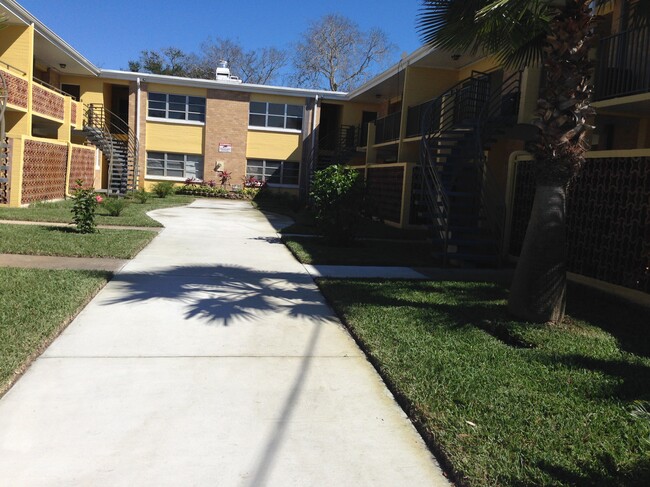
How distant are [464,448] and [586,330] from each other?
12.0 feet

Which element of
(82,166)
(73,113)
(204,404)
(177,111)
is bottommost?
(204,404)

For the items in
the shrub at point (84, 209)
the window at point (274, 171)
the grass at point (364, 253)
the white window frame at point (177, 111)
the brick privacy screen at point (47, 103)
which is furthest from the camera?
the window at point (274, 171)

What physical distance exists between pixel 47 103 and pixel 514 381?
75.9 ft

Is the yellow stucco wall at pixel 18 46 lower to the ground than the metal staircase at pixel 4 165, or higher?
higher

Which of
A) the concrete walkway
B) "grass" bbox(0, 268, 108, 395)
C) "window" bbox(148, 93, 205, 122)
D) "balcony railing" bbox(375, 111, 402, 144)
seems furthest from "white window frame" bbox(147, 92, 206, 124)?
the concrete walkway

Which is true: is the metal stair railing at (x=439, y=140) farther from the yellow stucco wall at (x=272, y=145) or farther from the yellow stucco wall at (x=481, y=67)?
the yellow stucco wall at (x=272, y=145)

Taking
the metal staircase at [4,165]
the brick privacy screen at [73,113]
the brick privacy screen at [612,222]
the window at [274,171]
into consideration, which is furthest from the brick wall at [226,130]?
the brick privacy screen at [612,222]

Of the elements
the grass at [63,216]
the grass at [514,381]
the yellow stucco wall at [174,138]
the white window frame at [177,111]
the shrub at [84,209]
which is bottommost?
the grass at [514,381]

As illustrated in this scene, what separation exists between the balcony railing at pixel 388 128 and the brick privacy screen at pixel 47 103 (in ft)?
44.6

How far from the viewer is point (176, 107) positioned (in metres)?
31.4

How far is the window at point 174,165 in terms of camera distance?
104 ft

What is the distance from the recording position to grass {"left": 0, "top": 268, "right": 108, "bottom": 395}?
4.86m

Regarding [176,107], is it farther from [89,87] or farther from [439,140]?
[439,140]

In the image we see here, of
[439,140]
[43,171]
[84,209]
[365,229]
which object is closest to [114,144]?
[43,171]
